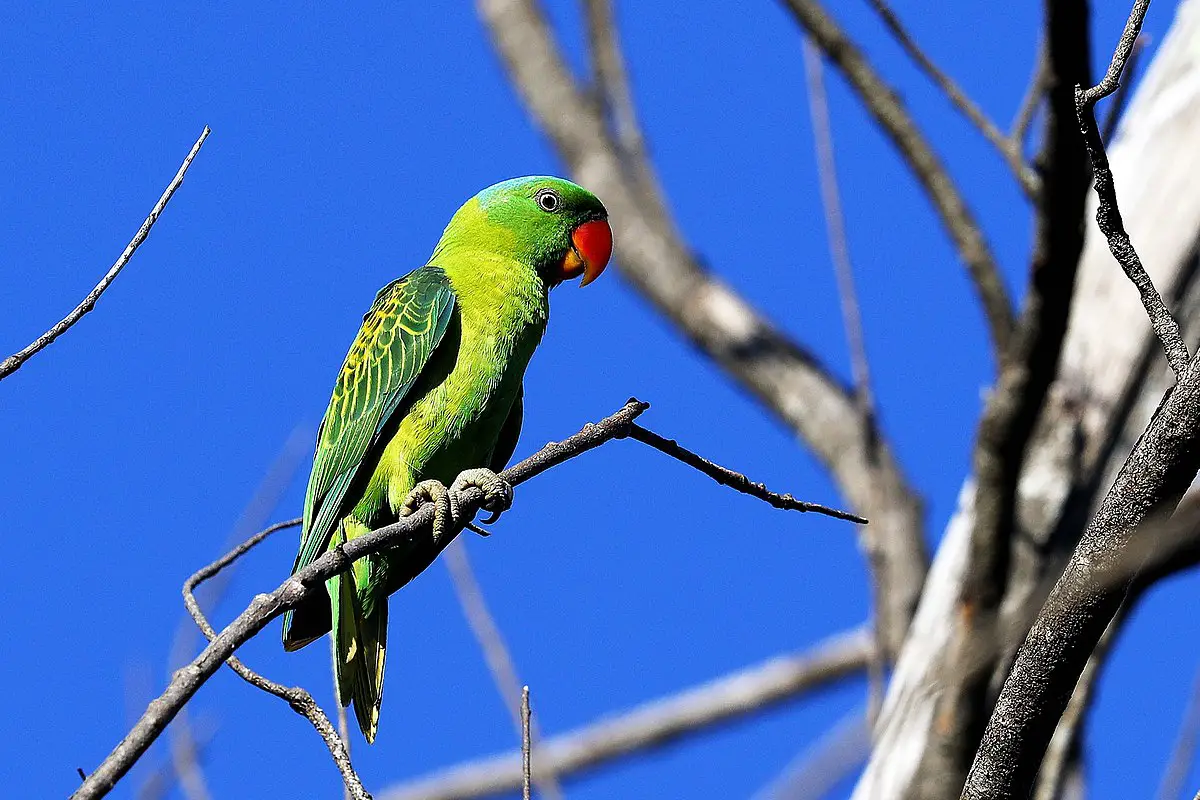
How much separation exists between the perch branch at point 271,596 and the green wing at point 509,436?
131 cm

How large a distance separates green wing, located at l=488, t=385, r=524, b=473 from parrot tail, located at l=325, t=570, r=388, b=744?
0.63m

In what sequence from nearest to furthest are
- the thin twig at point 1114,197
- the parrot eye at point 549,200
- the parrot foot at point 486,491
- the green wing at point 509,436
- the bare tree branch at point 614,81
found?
the thin twig at point 1114,197
the parrot foot at point 486,491
the green wing at point 509,436
the parrot eye at point 549,200
the bare tree branch at point 614,81

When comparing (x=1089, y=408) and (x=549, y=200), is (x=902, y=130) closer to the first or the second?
(x=1089, y=408)

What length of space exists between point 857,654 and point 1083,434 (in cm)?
282

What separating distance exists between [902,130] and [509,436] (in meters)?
2.12

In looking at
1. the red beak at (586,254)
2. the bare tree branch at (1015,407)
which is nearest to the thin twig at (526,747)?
the bare tree branch at (1015,407)

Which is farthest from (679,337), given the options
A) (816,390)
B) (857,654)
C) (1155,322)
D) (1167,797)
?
(1155,322)

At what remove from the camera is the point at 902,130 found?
493 centimetres

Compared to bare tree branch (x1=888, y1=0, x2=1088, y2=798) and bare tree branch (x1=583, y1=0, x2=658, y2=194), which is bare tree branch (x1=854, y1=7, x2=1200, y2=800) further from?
bare tree branch (x1=583, y1=0, x2=658, y2=194)

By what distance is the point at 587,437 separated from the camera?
7.30ft

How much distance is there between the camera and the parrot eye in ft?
14.1

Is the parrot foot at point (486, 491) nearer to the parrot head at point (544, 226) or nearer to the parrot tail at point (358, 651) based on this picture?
the parrot tail at point (358, 651)

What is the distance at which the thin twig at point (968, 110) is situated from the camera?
394cm

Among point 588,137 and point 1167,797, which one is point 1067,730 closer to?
point 1167,797
